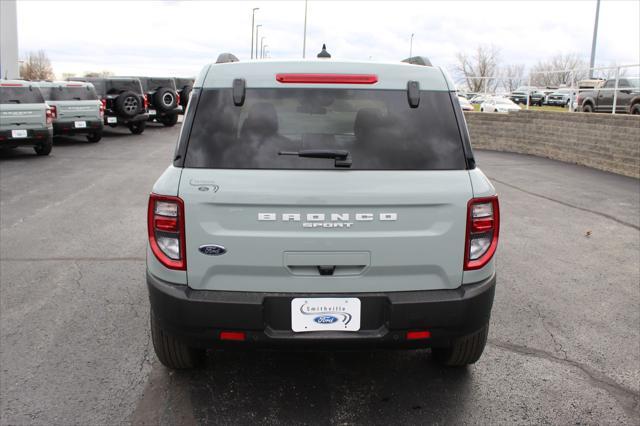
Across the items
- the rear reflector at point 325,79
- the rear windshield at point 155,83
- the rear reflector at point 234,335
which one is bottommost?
the rear reflector at point 234,335

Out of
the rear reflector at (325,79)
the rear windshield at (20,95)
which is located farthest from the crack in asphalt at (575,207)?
the rear windshield at (20,95)

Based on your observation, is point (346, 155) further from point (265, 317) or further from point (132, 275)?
point (132, 275)

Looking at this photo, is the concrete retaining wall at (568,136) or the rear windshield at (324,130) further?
the concrete retaining wall at (568,136)

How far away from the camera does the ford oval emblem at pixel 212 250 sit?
2.87m

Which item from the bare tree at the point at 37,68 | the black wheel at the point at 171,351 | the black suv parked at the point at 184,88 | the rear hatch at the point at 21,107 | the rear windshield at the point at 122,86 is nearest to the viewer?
the black wheel at the point at 171,351

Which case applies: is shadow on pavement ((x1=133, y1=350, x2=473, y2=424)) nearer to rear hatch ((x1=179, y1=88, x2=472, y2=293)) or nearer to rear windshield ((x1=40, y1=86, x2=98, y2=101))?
rear hatch ((x1=179, y1=88, x2=472, y2=293))

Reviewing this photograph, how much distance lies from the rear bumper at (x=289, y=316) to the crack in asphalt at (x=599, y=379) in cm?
120

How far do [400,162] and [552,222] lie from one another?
6217mm

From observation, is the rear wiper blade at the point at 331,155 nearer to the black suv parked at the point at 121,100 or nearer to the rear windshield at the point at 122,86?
the black suv parked at the point at 121,100

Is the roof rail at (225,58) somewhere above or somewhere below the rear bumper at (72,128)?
above

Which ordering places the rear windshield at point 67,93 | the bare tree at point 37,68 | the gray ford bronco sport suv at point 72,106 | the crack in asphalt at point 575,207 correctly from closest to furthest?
1. the crack in asphalt at point 575,207
2. the gray ford bronco sport suv at point 72,106
3. the rear windshield at point 67,93
4. the bare tree at point 37,68

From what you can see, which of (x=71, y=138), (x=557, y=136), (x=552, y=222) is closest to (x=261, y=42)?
(x=71, y=138)

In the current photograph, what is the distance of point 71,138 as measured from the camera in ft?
68.5

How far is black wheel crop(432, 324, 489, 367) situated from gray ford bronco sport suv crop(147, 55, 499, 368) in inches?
15.2
